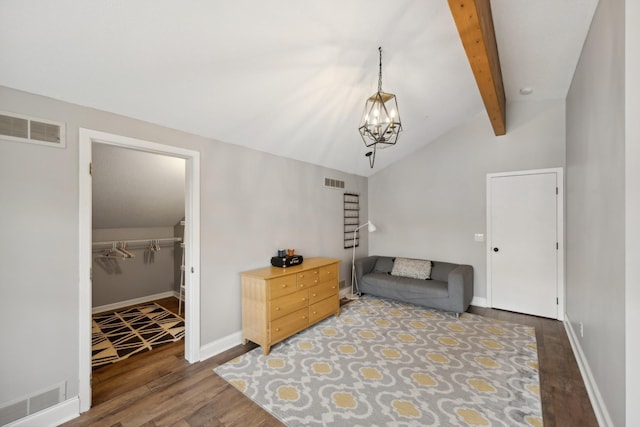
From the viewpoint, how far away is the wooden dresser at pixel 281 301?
2781 millimetres

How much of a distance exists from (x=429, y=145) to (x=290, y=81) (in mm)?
3152

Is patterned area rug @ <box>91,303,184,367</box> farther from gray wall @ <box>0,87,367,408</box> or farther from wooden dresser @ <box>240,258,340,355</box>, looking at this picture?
wooden dresser @ <box>240,258,340,355</box>

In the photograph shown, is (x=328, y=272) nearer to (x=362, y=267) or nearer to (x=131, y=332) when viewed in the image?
(x=362, y=267)

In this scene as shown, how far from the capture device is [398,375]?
240 cm

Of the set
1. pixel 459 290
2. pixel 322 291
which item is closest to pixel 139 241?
pixel 322 291

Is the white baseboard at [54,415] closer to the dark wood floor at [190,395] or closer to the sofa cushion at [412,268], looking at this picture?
the dark wood floor at [190,395]

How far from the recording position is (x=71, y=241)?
1969mm

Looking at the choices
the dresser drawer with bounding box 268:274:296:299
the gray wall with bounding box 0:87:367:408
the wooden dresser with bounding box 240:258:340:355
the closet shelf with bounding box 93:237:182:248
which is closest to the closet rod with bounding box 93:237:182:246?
the closet shelf with bounding box 93:237:182:248

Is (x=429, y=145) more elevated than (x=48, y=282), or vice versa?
(x=429, y=145)

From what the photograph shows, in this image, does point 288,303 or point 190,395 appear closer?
point 190,395

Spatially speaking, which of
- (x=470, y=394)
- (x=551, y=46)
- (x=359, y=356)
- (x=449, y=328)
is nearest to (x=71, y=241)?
(x=359, y=356)

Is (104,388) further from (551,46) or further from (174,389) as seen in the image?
(551,46)

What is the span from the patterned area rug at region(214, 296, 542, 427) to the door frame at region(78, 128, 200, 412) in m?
0.61

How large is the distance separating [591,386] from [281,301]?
271cm
